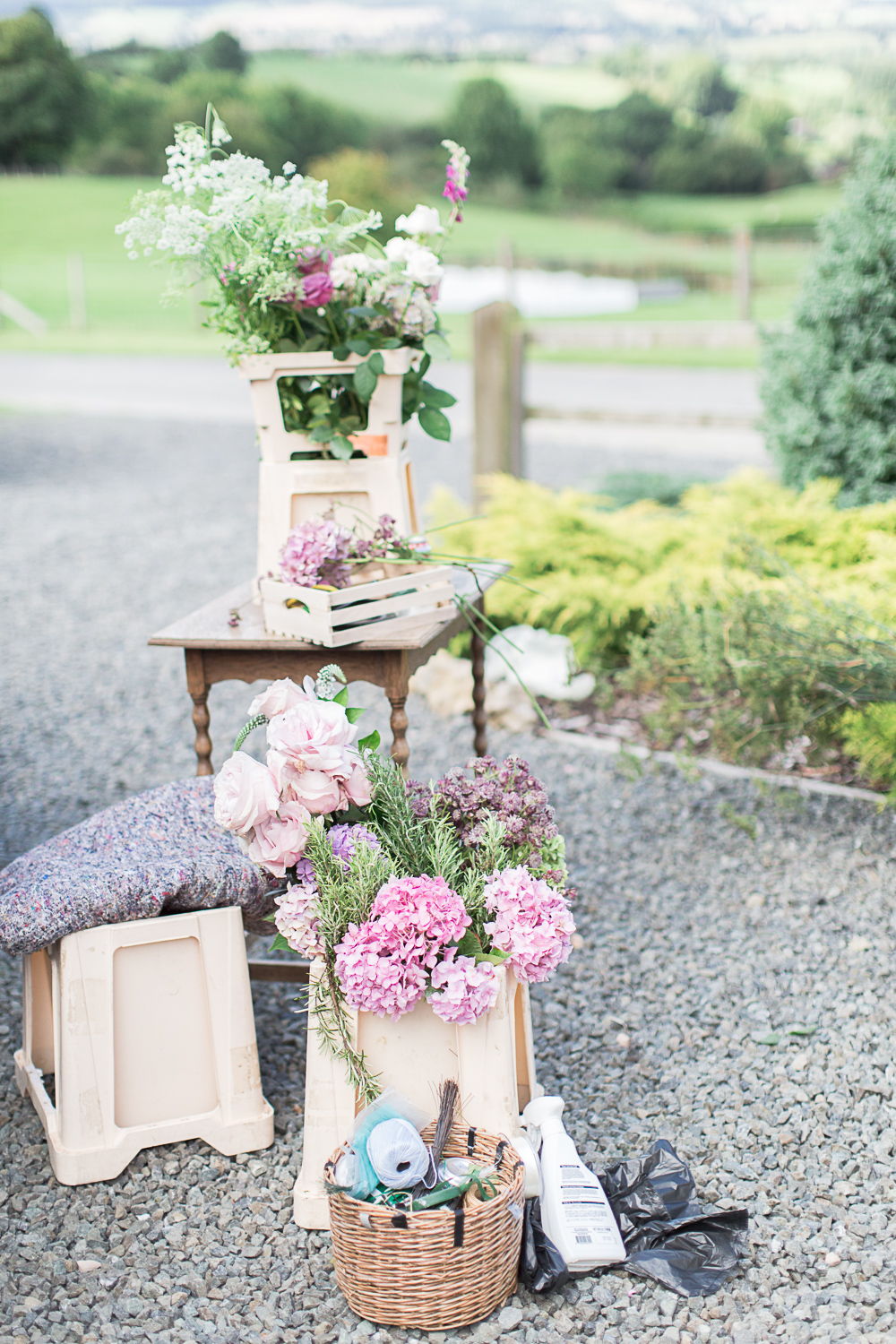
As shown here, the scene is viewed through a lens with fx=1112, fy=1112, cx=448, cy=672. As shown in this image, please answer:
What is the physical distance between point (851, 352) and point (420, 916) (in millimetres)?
3036

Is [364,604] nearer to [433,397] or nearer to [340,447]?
[340,447]

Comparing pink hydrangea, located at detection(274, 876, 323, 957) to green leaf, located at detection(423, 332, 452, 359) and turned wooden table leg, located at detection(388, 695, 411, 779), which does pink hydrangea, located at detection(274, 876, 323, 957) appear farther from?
green leaf, located at detection(423, 332, 452, 359)

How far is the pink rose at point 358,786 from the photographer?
170cm

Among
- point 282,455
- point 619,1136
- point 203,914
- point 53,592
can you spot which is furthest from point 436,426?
point 53,592

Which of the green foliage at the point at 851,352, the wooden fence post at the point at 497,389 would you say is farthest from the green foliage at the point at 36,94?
the green foliage at the point at 851,352

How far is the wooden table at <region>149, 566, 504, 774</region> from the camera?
2.13m

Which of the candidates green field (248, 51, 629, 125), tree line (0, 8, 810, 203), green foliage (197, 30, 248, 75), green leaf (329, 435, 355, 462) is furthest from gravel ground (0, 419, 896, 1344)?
green field (248, 51, 629, 125)

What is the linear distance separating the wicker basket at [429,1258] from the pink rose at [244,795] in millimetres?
487

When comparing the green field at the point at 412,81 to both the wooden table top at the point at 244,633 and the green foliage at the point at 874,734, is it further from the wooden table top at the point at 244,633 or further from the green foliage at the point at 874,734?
the wooden table top at the point at 244,633

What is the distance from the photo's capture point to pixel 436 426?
2.39 metres

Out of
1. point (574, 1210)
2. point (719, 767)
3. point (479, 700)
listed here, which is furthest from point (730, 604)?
point (574, 1210)

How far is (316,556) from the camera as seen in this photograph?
6.84 ft

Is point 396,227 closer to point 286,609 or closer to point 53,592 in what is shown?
point 286,609

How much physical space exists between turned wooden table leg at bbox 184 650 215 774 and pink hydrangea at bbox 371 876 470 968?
781 millimetres
